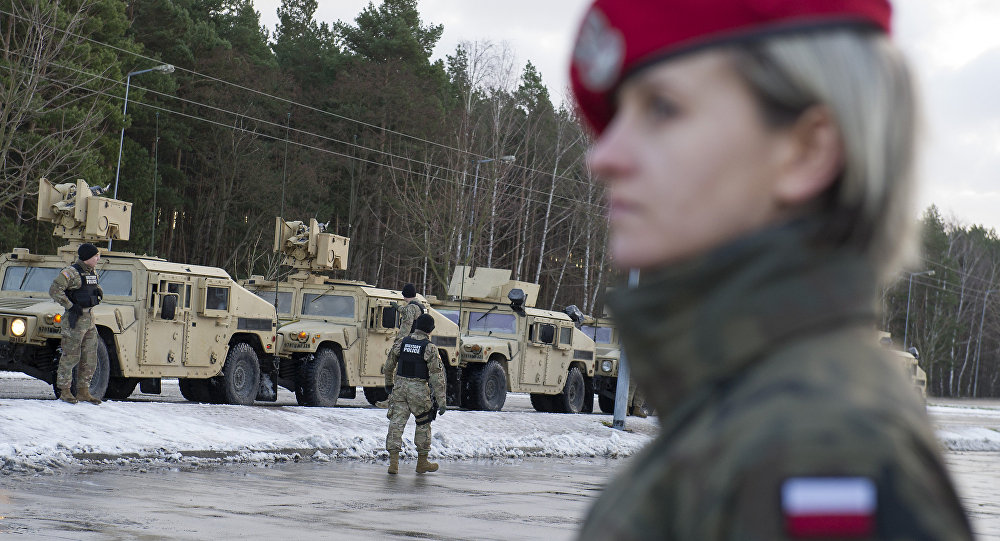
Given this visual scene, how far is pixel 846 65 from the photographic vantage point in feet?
3.03

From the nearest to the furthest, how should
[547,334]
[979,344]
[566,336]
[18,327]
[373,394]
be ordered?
[18,327] < [373,394] < [547,334] < [566,336] < [979,344]

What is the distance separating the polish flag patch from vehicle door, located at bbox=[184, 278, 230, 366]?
16.9 meters

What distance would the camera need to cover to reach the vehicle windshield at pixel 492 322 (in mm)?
23859

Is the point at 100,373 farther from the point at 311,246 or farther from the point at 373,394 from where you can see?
the point at 373,394

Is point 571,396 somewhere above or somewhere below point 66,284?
below

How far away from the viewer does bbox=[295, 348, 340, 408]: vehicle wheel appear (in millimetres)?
19266

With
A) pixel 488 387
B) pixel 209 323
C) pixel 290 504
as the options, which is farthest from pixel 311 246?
pixel 290 504

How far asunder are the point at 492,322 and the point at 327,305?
159 inches

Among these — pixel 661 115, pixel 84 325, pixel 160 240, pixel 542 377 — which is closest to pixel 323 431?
pixel 84 325

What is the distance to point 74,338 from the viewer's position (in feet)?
47.5

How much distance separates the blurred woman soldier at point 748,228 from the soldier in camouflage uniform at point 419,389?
1193cm

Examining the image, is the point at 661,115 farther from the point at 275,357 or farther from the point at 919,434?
the point at 275,357

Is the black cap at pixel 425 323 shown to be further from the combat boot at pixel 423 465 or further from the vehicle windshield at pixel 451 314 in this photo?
the vehicle windshield at pixel 451 314

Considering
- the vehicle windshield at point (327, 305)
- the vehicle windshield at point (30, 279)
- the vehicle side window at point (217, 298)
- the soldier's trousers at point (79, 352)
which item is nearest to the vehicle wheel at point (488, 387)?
the vehicle windshield at point (327, 305)
